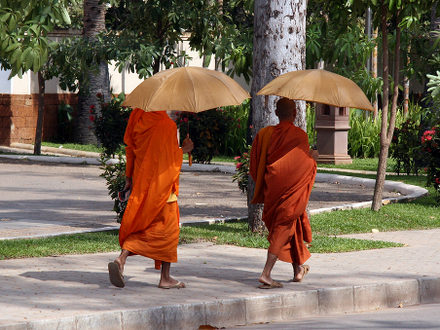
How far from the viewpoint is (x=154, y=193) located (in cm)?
827

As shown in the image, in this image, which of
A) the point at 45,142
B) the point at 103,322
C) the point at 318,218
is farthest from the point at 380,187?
the point at 45,142

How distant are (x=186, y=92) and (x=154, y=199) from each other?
3.04ft

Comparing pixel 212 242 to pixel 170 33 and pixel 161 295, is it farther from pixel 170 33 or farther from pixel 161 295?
pixel 170 33

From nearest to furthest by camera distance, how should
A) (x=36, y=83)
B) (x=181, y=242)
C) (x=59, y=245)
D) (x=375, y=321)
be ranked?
(x=375, y=321) < (x=59, y=245) < (x=181, y=242) < (x=36, y=83)

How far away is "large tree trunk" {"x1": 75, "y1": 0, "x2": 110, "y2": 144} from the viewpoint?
25.2 m

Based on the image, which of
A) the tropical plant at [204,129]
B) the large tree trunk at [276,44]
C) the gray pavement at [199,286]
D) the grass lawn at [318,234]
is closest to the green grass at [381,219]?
the grass lawn at [318,234]

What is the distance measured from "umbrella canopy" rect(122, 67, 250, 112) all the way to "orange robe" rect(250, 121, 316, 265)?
50 cm

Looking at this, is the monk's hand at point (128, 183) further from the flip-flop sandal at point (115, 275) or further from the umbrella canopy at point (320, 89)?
the umbrella canopy at point (320, 89)

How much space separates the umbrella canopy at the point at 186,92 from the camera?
8172 mm

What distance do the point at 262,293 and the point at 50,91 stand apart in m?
22.3

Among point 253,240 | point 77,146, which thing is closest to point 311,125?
point 77,146

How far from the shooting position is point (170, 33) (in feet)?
74.1

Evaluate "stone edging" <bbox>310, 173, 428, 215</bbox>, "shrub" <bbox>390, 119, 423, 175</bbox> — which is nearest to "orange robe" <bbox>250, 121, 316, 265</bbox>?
"stone edging" <bbox>310, 173, 428, 215</bbox>

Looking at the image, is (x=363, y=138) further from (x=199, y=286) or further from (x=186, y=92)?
(x=186, y=92)
